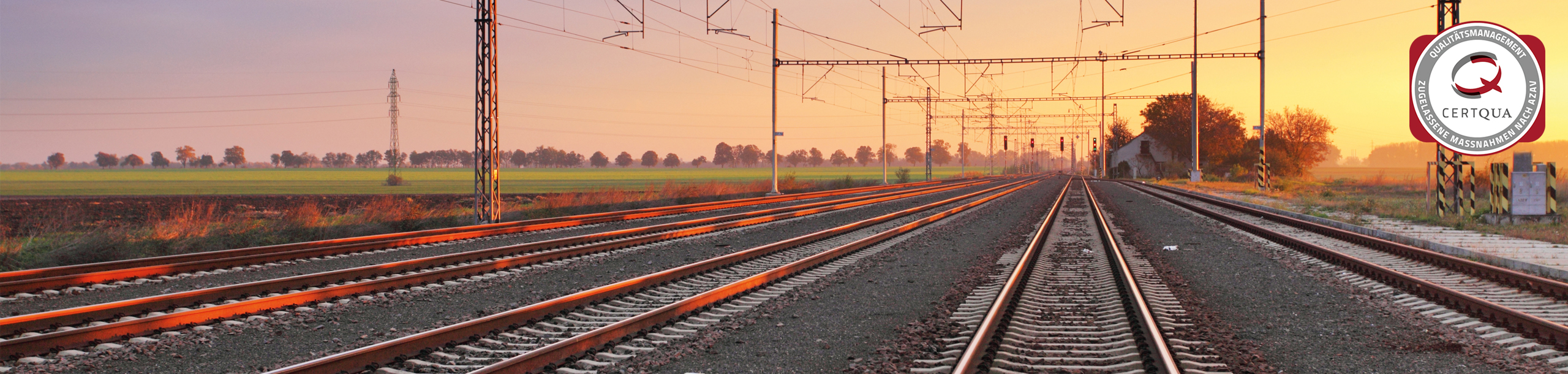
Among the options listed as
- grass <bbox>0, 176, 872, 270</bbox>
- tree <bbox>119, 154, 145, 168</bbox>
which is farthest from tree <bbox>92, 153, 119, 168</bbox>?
grass <bbox>0, 176, 872, 270</bbox>

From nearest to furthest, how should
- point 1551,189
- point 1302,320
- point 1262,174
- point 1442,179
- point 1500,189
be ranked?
point 1302,320 → point 1551,189 → point 1500,189 → point 1442,179 → point 1262,174

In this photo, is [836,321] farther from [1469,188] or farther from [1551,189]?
[1469,188]

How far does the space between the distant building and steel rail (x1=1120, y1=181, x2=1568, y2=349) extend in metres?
70.3

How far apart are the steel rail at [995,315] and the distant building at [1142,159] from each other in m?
72.9

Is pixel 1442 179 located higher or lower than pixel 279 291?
higher

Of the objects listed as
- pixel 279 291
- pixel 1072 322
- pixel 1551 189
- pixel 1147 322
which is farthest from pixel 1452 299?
pixel 1551 189

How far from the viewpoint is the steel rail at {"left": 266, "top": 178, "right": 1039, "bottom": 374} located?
5.09m

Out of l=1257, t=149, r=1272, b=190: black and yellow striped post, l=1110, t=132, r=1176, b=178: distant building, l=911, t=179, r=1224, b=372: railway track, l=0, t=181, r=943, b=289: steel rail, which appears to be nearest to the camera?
l=911, t=179, r=1224, b=372: railway track

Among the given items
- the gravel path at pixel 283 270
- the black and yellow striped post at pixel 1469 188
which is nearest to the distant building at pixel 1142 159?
the black and yellow striped post at pixel 1469 188

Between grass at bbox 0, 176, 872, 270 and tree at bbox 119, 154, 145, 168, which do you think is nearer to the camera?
grass at bbox 0, 176, 872, 270

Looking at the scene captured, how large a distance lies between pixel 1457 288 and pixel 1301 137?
80.3 m

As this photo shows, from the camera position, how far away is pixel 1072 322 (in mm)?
6871

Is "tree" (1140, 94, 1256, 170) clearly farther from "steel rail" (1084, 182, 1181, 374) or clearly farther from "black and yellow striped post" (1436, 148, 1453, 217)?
"steel rail" (1084, 182, 1181, 374)

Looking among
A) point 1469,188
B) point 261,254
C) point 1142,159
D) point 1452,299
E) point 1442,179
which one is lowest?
point 1452,299
